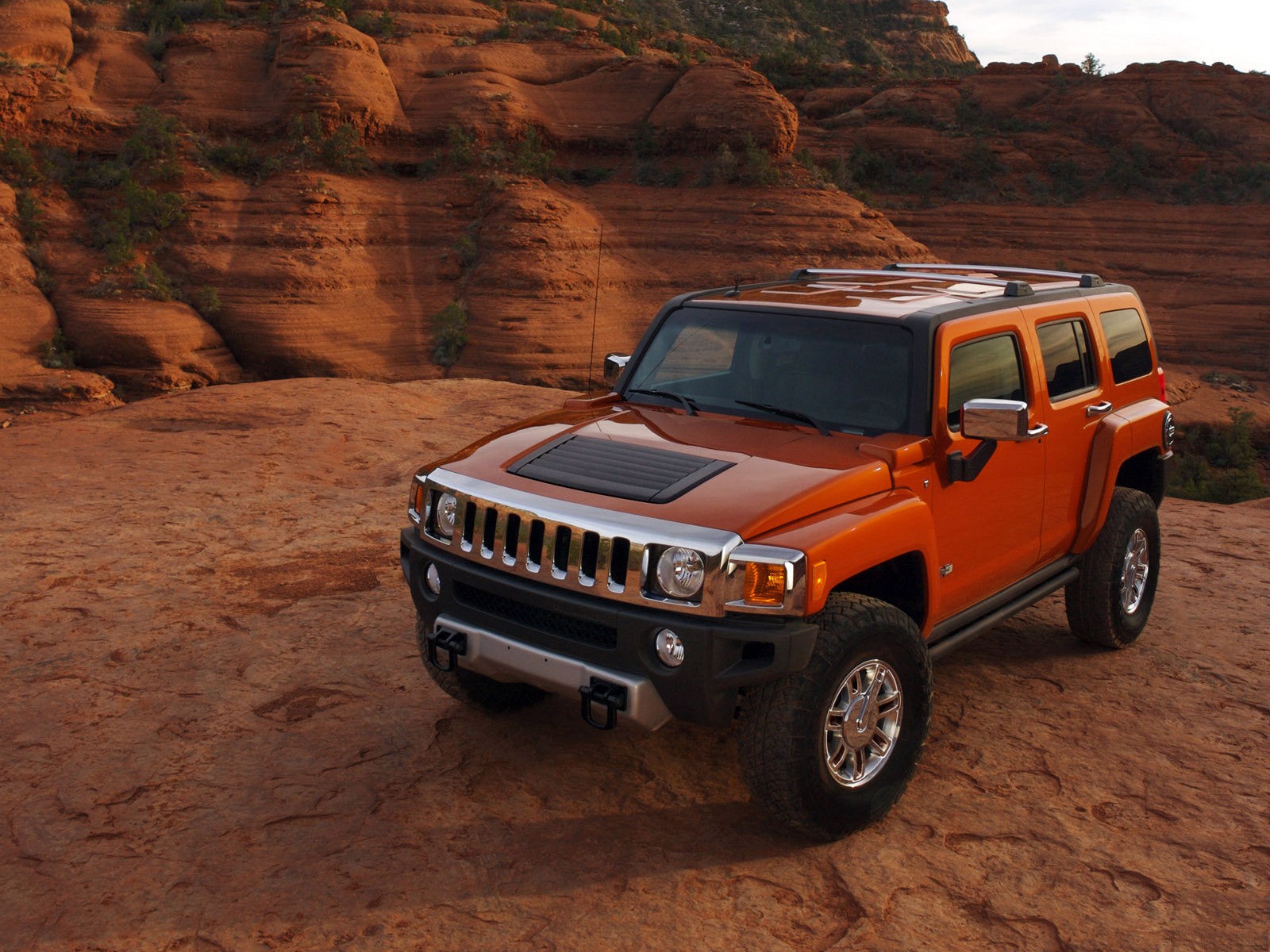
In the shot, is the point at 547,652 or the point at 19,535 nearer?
the point at 547,652

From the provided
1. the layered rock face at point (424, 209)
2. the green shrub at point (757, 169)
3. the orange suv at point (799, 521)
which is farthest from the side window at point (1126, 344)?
the green shrub at point (757, 169)

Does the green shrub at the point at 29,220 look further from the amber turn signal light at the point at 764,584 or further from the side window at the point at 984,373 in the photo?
the amber turn signal light at the point at 764,584

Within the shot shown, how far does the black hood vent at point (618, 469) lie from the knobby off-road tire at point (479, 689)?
2.93 ft

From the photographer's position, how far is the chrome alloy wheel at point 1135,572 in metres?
5.64

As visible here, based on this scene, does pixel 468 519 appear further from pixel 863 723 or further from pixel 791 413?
pixel 863 723

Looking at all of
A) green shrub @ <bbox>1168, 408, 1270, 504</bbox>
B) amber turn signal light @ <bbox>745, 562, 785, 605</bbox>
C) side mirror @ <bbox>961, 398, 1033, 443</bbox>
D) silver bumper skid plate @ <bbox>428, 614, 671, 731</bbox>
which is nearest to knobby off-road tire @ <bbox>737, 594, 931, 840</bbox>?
amber turn signal light @ <bbox>745, 562, 785, 605</bbox>

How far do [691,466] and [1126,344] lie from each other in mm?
3167

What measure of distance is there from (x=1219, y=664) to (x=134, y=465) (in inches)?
320

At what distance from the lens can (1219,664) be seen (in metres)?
5.59

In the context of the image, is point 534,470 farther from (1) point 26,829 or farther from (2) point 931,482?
(1) point 26,829

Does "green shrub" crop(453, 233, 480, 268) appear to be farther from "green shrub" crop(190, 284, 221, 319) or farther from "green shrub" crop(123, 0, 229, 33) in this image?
"green shrub" crop(123, 0, 229, 33)

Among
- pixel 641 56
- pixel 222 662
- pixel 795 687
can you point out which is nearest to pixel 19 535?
pixel 222 662

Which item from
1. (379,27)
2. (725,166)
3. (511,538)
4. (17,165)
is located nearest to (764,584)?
(511,538)

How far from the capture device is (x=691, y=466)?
3.94 meters
